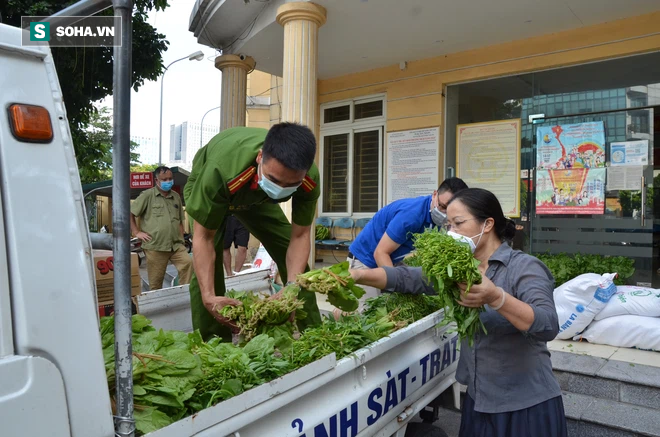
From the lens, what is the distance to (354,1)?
651 centimetres

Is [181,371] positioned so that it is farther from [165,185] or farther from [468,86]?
[468,86]

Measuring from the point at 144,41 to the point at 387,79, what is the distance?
164 inches

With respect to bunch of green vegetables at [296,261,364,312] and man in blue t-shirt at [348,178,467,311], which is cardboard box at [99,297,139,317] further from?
man in blue t-shirt at [348,178,467,311]

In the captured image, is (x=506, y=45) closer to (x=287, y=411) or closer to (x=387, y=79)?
(x=387, y=79)

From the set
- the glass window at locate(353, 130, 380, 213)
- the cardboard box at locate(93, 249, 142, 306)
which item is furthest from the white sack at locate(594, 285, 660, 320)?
the glass window at locate(353, 130, 380, 213)

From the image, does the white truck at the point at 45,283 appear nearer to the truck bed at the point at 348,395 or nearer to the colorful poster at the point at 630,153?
the truck bed at the point at 348,395

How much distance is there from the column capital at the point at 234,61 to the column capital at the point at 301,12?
2359mm

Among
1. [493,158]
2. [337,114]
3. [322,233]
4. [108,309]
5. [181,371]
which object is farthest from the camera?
[337,114]

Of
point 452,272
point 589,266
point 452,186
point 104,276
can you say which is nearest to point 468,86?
point 589,266

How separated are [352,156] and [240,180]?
681 cm

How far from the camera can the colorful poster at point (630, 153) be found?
20.6 ft

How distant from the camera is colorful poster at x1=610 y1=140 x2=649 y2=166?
20.6 ft

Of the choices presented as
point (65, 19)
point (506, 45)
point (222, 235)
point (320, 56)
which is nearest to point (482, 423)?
point (222, 235)

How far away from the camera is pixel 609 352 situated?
436 centimetres
